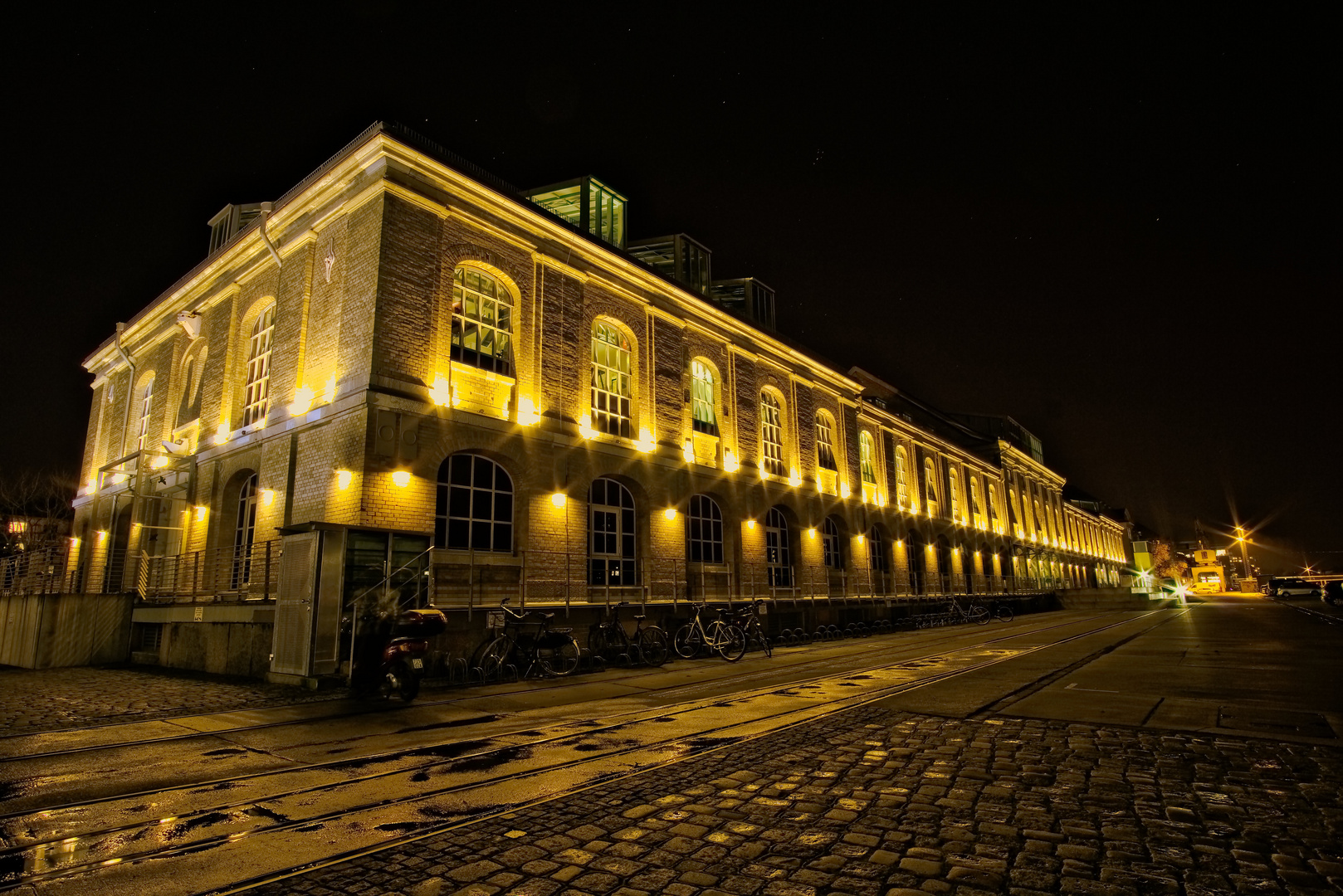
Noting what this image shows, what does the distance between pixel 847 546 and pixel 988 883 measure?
25.6 meters

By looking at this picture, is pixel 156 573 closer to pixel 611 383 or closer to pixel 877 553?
pixel 611 383

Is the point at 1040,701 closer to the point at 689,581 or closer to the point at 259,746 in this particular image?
the point at 259,746

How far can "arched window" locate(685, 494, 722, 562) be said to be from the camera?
20.4 meters

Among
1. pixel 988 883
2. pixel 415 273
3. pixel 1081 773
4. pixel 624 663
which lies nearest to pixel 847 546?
pixel 624 663

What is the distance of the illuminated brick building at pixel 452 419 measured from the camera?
13.4 m

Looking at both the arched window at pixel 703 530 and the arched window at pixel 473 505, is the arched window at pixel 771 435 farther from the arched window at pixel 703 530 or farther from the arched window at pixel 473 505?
the arched window at pixel 473 505

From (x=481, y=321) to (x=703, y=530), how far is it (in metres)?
9.28

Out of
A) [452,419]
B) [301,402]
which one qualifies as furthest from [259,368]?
[452,419]

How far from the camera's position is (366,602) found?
1073 cm

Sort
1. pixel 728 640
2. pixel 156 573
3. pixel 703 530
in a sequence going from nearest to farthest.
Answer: pixel 728 640, pixel 156 573, pixel 703 530

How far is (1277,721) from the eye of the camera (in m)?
6.30

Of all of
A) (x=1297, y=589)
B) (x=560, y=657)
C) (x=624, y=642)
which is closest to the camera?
(x=560, y=657)

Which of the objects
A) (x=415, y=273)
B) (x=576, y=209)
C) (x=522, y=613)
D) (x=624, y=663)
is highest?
(x=576, y=209)

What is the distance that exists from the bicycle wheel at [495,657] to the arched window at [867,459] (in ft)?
71.1
